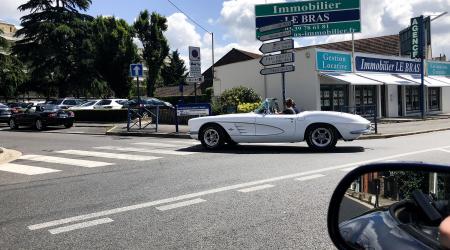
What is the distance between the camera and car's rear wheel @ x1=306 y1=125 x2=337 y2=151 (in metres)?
11.8

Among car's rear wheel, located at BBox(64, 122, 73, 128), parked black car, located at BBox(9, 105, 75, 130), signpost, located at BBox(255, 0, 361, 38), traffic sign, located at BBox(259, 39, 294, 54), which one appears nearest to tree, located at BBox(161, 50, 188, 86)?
signpost, located at BBox(255, 0, 361, 38)

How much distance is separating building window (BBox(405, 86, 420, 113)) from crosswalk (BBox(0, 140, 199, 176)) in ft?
69.4

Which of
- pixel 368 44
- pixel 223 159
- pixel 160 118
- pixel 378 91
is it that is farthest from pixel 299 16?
pixel 223 159

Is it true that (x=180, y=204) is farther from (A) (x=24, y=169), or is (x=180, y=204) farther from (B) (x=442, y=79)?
(B) (x=442, y=79)

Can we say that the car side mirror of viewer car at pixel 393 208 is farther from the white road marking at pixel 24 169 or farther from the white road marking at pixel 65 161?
the white road marking at pixel 65 161

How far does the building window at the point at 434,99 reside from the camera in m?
34.5

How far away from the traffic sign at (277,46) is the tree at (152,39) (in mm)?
33630

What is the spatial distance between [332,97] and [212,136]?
14.0m

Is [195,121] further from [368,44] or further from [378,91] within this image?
[368,44]

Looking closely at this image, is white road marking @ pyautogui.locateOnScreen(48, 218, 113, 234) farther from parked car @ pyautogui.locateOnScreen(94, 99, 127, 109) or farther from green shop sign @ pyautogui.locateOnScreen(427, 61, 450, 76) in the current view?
green shop sign @ pyautogui.locateOnScreen(427, 61, 450, 76)

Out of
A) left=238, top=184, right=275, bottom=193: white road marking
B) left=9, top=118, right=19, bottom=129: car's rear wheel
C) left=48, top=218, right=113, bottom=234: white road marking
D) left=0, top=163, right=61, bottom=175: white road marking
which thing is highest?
left=9, top=118, right=19, bottom=129: car's rear wheel

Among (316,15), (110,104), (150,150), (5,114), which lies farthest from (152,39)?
(150,150)

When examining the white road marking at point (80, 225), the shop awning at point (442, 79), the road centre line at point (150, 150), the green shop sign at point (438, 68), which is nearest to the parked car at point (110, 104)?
the road centre line at point (150, 150)

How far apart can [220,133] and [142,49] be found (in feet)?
130
